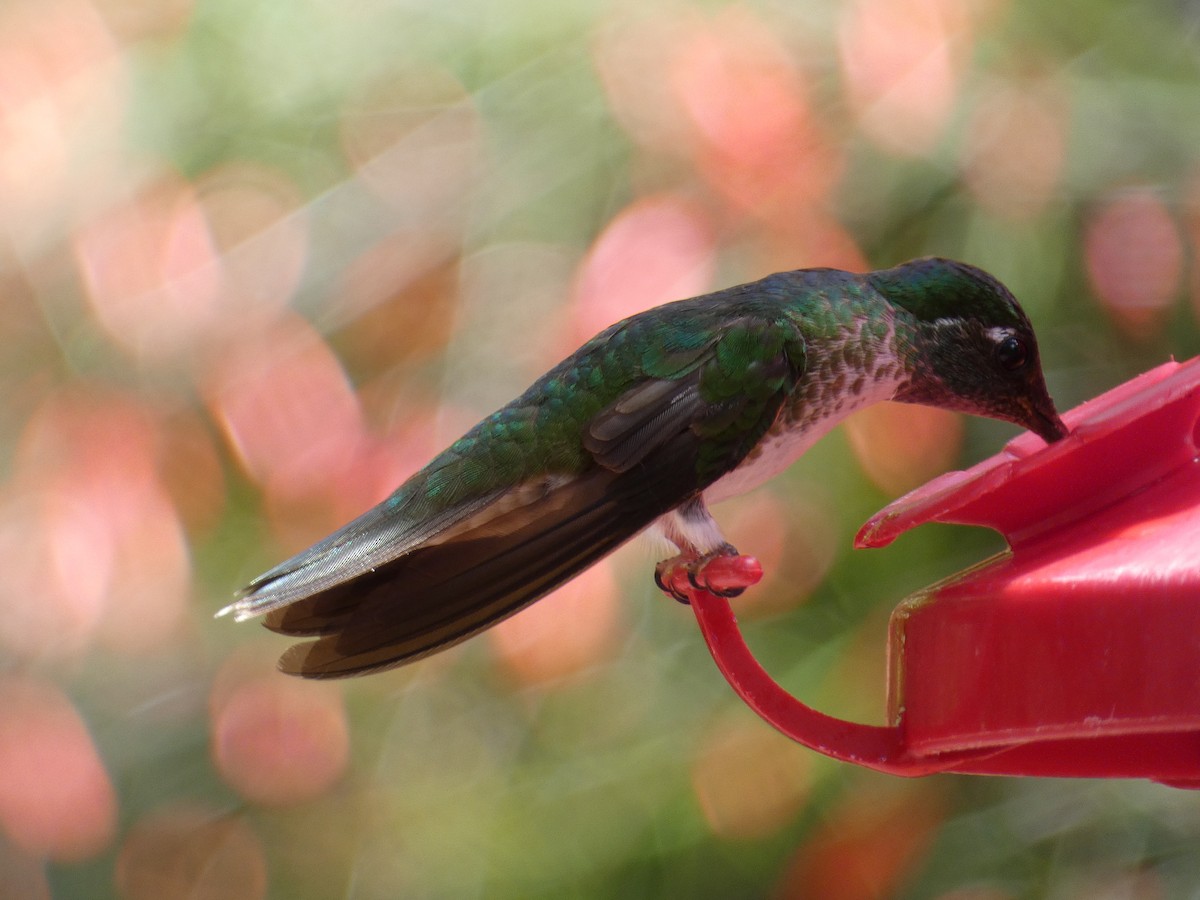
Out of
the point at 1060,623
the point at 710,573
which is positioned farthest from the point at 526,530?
the point at 1060,623

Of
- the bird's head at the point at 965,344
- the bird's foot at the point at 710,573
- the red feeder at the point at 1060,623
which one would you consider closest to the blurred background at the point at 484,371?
the bird's head at the point at 965,344

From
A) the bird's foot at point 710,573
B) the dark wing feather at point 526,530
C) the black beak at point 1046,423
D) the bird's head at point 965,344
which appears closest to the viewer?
the bird's foot at point 710,573

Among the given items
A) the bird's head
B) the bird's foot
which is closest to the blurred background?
the bird's head

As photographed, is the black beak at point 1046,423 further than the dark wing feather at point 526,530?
Yes

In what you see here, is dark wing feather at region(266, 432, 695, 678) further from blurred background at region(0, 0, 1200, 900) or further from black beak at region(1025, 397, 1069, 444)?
blurred background at region(0, 0, 1200, 900)

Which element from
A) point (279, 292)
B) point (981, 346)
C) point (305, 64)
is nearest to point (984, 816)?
point (981, 346)

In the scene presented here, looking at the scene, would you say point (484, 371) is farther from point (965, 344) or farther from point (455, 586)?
point (455, 586)

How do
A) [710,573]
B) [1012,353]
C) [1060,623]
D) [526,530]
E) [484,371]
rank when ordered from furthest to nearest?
[484,371] → [1012,353] → [526,530] → [710,573] → [1060,623]

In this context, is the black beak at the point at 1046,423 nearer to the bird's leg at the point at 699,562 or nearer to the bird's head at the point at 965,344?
the bird's head at the point at 965,344
